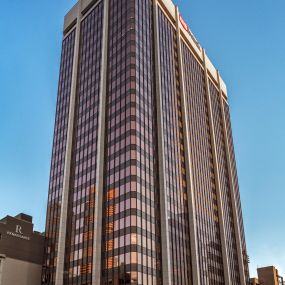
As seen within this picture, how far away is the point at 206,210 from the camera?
374 ft

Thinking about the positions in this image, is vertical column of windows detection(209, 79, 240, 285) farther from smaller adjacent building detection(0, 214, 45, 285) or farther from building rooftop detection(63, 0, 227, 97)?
smaller adjacent building detection(0, 214, 45, 285)

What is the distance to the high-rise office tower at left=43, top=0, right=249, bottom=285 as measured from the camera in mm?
83750

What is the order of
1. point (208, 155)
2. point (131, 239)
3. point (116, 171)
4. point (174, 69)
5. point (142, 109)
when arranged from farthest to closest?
1. point (208, 155)
2. point (174, 69)
3. point (142, 109)
4. point (116, 171)
5. point (131, 239)

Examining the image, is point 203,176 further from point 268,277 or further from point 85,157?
point 268,277

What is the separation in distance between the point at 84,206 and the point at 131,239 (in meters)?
19.6

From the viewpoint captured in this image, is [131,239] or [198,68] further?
[198,68]

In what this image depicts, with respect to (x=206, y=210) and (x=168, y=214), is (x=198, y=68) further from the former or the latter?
(x=168, y=214)

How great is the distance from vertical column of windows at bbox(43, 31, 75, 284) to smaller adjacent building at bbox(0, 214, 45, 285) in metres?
2.40

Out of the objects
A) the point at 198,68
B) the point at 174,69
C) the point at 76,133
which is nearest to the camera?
the point at 76,133

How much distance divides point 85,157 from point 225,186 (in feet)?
193

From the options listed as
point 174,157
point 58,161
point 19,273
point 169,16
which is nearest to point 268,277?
point 174,157

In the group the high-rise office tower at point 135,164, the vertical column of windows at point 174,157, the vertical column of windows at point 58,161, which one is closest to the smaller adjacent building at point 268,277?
the high-rise office tower at point 135,164

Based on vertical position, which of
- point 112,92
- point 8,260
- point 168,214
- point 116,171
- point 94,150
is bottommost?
point 8,260

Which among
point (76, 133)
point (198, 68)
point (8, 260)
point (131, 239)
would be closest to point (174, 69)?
point (198, 68)
